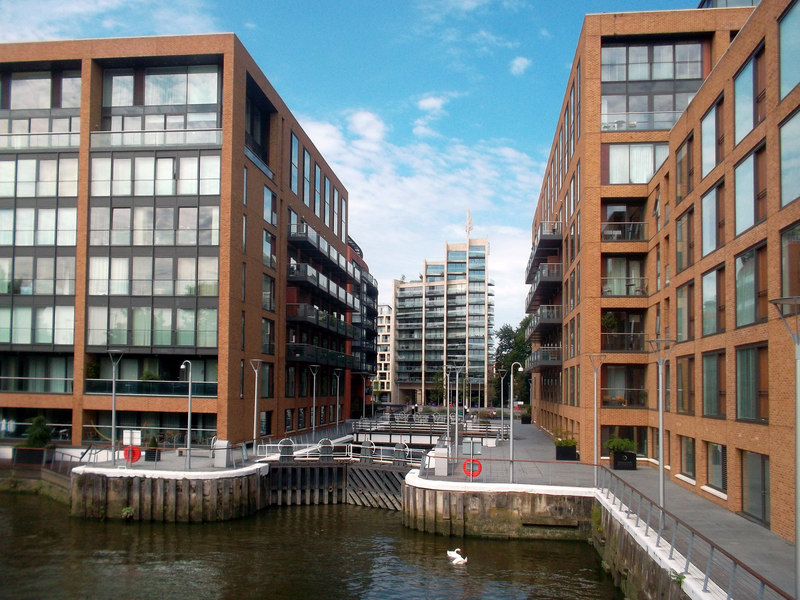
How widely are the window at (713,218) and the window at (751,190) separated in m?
1.80

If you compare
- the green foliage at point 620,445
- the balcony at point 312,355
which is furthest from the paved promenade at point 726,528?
the balcony at point 312,355

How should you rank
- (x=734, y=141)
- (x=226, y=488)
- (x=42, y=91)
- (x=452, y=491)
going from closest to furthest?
(x=734, y=141), (x=452, y=491), (x=226, y=488), (x=42, y=91)

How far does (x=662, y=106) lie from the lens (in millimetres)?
35406

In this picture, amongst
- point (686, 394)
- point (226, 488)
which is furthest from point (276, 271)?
point (686, 394)

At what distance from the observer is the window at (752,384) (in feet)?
63.5

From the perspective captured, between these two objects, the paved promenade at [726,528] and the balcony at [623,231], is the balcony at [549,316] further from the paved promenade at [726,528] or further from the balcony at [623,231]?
the paved promenade at [726,528]

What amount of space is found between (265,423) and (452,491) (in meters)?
19.8

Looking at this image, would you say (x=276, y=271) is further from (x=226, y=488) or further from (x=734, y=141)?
(x=734, y=141)

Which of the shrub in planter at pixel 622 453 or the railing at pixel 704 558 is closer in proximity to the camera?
the railing at pixel 704 558

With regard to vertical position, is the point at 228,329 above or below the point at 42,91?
below

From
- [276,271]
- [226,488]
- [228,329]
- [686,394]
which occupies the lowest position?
[226,488]

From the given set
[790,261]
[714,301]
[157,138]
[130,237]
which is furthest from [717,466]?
[157,138]

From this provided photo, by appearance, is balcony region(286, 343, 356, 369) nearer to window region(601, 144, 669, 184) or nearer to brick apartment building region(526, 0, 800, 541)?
brick apartment building region(526, 0, 800, 541)

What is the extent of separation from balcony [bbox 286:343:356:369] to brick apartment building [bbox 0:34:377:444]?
5.27 metres
